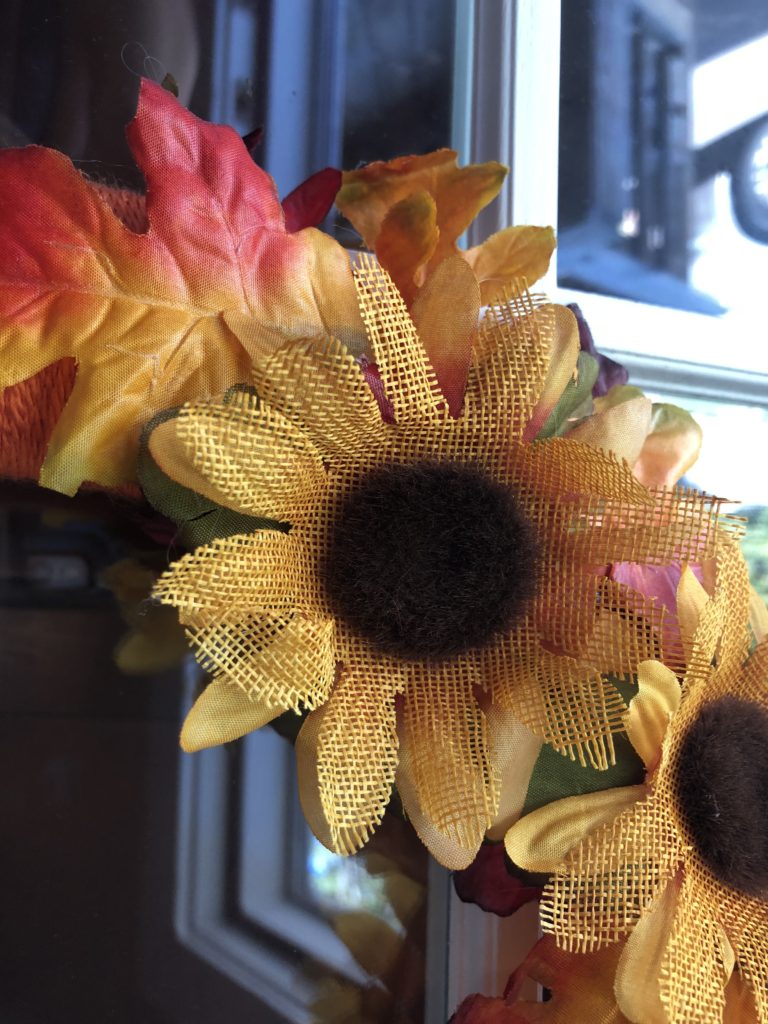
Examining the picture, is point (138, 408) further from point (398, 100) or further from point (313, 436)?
point (398, 100)

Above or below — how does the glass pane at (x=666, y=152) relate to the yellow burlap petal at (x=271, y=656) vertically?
above

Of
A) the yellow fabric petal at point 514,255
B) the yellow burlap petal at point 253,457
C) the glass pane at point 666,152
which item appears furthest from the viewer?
the glass pane at point 666,152

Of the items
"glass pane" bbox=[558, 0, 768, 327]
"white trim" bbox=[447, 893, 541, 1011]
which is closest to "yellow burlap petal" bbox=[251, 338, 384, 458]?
"white trim" bbox=[447, 893, 541, 1011]

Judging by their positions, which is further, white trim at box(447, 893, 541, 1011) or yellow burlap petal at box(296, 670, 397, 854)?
white trim at box(447, 893, 541, 1011)

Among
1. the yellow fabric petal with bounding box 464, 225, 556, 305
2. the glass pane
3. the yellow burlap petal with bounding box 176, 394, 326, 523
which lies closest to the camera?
the yellow burlap petal with bounding box 176, 394, 326, 523

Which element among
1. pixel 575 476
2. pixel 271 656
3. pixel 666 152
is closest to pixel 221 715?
pixel 271 656

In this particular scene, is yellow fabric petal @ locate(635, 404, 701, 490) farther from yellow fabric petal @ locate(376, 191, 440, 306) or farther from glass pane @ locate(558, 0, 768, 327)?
glass pane @ locate(558, 0, 768, 327)

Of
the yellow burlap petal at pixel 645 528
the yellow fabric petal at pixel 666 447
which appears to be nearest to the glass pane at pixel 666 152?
the yellow fabric petal at pixel 666 447

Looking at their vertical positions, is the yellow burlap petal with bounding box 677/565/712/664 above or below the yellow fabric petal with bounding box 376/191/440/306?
below

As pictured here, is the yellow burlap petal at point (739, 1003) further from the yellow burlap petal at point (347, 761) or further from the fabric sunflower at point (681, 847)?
the yellow burlap petal at point (347, 761)
